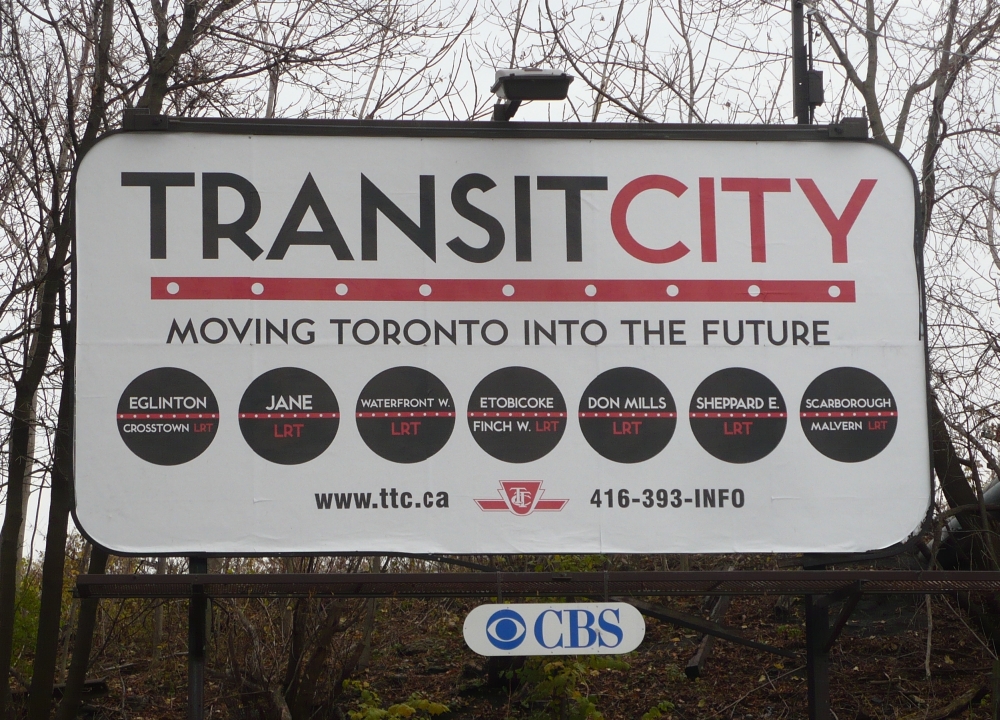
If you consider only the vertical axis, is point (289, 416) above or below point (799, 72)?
below

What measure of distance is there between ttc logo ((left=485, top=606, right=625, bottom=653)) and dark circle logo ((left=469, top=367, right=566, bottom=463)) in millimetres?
852

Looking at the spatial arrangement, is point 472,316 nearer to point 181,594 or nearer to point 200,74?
point 181,594

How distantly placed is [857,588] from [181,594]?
341 centimetres

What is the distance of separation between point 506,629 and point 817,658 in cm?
178

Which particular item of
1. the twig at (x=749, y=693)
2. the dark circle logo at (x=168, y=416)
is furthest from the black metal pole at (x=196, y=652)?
the twig at (x=749, y=693)

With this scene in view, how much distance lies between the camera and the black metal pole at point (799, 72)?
656cm

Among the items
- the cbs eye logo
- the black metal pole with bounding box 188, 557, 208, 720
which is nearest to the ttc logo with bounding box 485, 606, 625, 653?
the cbs eye logo

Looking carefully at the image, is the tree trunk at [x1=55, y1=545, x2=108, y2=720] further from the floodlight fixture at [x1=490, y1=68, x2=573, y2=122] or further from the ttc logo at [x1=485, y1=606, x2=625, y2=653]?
the floodlight fixture at [x1=490, y1=68, x2=573, y2=122]

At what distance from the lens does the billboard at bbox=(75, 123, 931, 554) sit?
5.63 meters

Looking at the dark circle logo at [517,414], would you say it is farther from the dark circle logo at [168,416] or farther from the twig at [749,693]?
the twig at [749,693]

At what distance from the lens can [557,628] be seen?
5.34 metres

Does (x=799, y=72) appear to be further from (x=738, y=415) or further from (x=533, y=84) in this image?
(x=738, y=415)

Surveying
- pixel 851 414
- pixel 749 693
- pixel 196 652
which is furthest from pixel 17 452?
pixel 749 693

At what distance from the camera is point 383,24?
9.67 meters
